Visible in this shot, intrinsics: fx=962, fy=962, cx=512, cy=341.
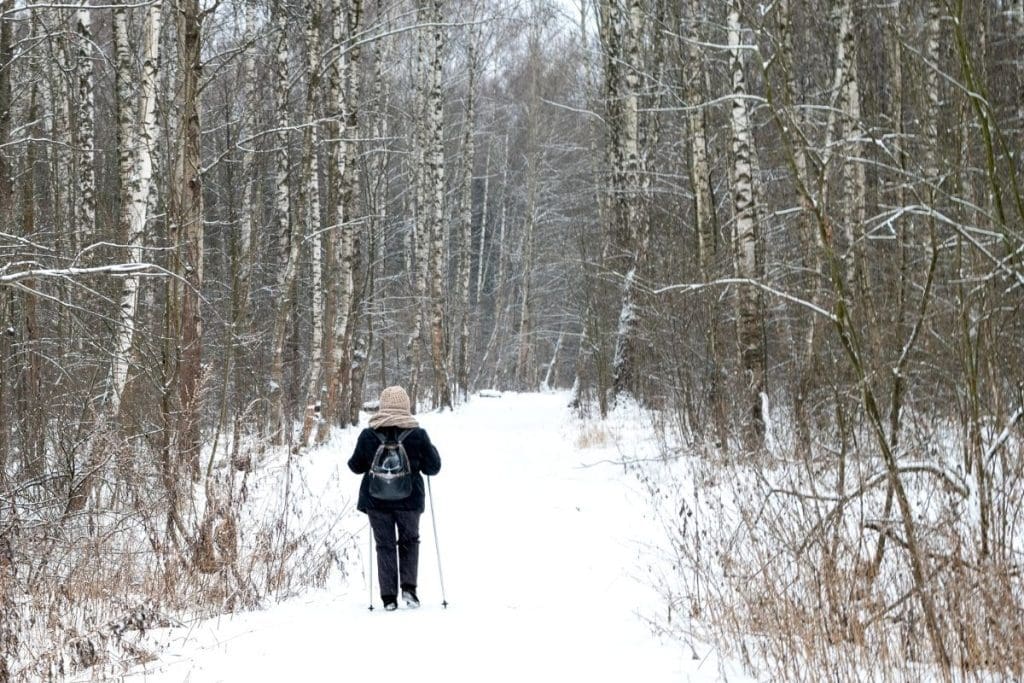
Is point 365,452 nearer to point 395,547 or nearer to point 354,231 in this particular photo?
point 395,547

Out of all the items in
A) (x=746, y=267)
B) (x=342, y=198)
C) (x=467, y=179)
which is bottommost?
(x=746, y=267)

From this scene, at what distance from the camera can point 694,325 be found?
1266 cm

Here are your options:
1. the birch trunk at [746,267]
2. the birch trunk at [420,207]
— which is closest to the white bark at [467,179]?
the birch trunk at [420,207]

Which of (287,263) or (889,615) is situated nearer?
(889,615)

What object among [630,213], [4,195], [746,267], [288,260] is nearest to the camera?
[4,195]

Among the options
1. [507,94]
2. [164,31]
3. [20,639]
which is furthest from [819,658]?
[507,94]

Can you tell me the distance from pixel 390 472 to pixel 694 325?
22.8 ft

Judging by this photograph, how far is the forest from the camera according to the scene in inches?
155

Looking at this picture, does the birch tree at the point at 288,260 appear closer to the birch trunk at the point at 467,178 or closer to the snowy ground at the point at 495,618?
the snowy ground at the point at 495,618

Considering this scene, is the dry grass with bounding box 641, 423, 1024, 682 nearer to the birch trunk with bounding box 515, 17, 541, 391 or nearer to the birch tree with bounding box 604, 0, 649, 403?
the birch tree with bounding box 604, 0, 649, 403

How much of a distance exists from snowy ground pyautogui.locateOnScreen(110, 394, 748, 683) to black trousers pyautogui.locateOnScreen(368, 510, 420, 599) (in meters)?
0.22

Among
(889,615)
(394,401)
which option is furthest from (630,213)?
(889,615)

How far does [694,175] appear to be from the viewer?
12.6m

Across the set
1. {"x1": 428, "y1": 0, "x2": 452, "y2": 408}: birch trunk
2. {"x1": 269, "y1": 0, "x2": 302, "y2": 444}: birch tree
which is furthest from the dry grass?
{"x1": 428, "y1": 0, "x2": 452, "y2": 408}: birch trunk
